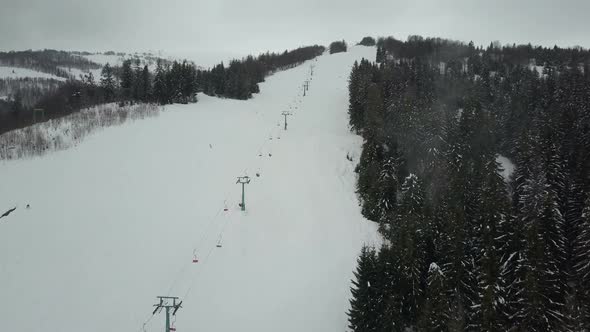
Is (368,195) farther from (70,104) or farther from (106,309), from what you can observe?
(70,104)

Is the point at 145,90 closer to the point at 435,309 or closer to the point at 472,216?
the point at 472,216

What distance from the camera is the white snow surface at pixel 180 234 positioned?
27094 millimetres

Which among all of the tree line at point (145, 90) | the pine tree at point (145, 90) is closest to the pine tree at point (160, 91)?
the tree line at point (145, 90)

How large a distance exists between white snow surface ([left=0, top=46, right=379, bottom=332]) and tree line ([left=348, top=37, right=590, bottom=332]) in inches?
164

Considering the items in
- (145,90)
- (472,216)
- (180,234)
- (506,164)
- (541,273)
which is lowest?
(180,234)

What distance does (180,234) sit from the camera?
35062mm

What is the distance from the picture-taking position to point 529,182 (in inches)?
1708

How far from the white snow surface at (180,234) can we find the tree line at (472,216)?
4.16m

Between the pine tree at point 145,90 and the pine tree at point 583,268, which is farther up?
the pine tree at point 145,90

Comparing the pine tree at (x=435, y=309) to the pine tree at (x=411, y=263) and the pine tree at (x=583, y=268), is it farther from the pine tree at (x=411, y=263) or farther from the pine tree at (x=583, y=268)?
the pine tree at (x=583, y=268)

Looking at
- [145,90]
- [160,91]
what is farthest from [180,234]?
[145,90]

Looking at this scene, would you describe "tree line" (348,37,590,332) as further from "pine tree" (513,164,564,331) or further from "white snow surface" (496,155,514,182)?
"white snow surface" (496,155,514,182)

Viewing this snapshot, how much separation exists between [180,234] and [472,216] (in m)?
26.6

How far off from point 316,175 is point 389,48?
142m
